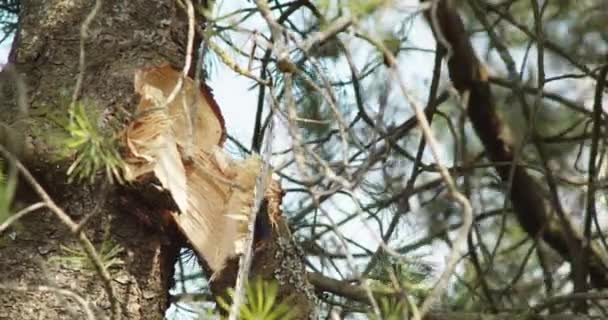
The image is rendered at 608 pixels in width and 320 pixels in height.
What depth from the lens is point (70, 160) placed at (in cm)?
95

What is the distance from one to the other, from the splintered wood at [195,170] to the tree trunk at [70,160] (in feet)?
0.10

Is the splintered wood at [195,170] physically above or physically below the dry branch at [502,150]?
below

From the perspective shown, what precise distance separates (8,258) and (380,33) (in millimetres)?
405

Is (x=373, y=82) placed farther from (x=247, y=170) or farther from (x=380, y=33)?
(x=380, y=33)

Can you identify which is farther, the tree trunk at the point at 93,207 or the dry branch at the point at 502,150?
the dry branch at the point at 502,150

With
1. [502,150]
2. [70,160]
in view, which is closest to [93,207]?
[70,160]

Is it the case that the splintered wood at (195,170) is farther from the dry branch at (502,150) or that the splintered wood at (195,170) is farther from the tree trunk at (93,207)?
the dry branch at (502,150)

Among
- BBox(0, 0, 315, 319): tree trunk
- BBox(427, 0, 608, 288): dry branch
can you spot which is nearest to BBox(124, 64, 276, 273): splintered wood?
BBox(0, 0, 315, 319): tree trunk

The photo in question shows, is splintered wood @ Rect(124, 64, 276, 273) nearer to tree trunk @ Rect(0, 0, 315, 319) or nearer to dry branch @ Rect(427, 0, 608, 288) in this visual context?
tree trunk @ Rect(0, 0, 315, 319)

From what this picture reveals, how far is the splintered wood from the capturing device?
964mm

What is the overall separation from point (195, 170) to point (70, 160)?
0.12m

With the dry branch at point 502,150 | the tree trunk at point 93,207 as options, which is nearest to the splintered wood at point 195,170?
the tree trunk at point 93,207

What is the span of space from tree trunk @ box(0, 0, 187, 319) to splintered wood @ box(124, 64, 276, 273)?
31 mm

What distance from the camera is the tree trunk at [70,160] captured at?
0.95 metres
